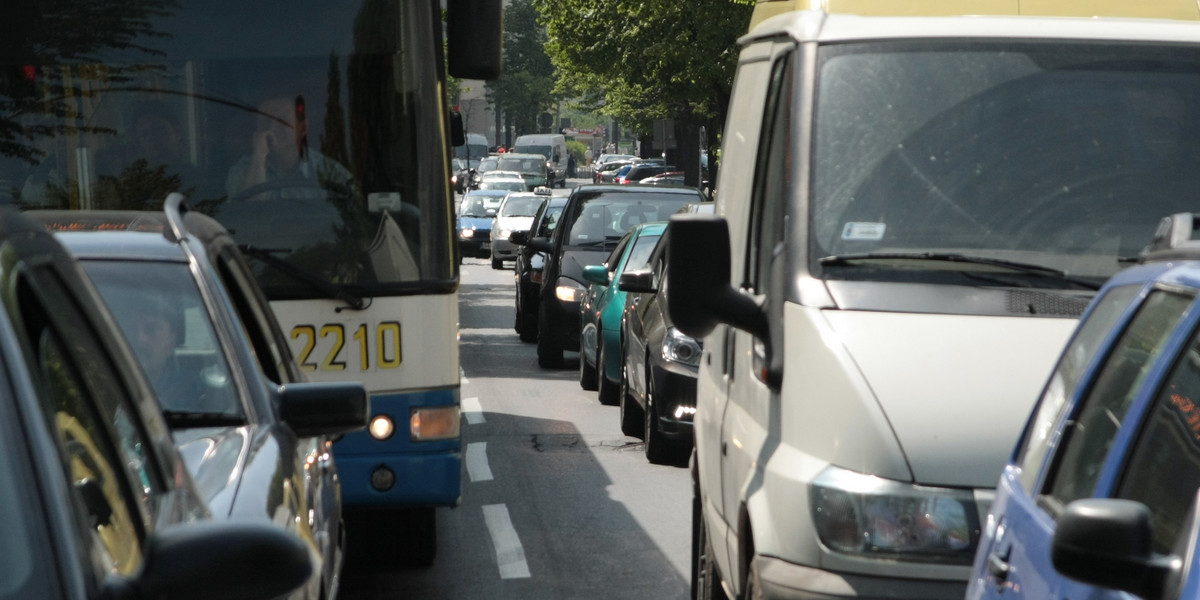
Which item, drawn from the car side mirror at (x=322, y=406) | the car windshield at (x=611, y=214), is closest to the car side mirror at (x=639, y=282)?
the car side mirror at (x=322, y=406)

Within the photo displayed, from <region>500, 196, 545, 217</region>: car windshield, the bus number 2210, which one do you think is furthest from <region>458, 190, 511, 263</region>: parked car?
the bus number 2210

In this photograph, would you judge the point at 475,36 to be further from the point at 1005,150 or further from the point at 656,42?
the point at 656,42

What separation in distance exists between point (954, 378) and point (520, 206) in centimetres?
3144

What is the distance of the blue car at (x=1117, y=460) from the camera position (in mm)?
2680

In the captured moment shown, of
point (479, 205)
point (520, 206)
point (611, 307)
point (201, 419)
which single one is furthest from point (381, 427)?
point (479, 205)

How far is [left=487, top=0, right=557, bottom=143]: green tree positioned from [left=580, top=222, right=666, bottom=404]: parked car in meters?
103

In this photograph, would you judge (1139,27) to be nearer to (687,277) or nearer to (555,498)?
(687,277)

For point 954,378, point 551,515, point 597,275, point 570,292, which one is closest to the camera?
point 954,378

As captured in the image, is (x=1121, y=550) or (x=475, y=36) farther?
(x=475, y=36)

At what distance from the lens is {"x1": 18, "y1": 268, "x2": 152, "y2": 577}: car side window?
238 cm

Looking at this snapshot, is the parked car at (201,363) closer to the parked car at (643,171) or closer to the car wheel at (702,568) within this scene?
the car wheel at (702,568)

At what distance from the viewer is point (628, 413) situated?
12586 millimetres

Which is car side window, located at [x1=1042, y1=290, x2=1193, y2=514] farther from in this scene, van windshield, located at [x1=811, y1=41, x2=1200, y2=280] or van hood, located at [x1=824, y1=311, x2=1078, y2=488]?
→ van windshield, located at [x1=811, y1=41, x2=1200, y2=280]

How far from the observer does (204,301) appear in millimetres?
4621
